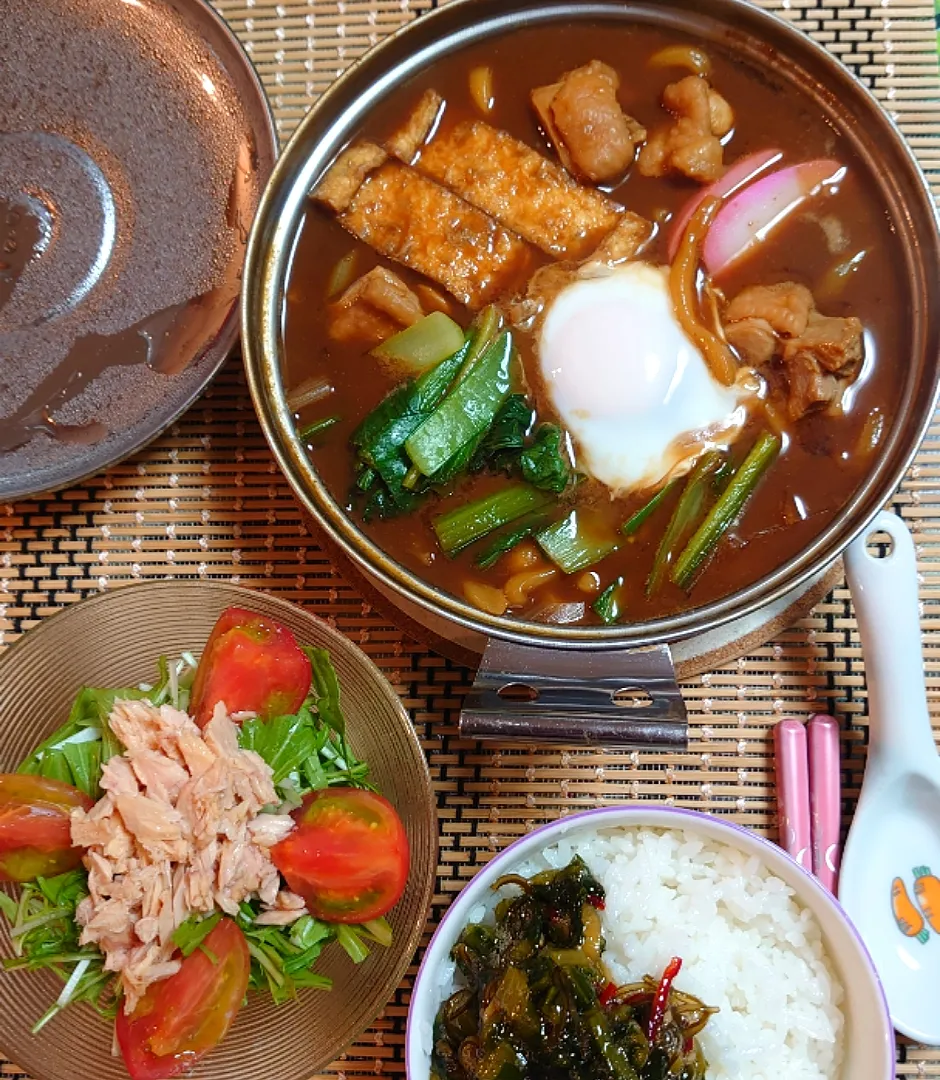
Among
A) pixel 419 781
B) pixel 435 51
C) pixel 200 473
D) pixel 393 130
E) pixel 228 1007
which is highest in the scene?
pixel 435 51

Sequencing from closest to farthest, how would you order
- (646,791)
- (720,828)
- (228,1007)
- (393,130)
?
(228,1007)
(720,828)
(393,130)
(646,791)

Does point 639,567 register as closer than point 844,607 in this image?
Yes

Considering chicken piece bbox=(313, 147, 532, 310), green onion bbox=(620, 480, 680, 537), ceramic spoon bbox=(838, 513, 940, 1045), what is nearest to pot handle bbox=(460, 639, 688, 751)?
green onion bbox=(620, 480, 680, 537)

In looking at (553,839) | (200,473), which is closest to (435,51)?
(200,473)

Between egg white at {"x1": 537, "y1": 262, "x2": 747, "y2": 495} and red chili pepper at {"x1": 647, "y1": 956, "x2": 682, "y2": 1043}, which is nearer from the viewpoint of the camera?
red chili pepper at {"x1": 647, "y1": 956, "x2": 682, "y2": 1043}

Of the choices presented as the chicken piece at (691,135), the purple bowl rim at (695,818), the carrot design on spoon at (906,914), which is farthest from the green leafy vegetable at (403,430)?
the carrot design on spoon at (906,914)

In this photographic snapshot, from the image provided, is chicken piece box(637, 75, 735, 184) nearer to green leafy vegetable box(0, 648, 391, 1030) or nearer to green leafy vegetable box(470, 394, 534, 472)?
green leafy vegetable box(470, 394, 534, 472)

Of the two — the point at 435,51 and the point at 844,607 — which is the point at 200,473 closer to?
the point at 435,51
